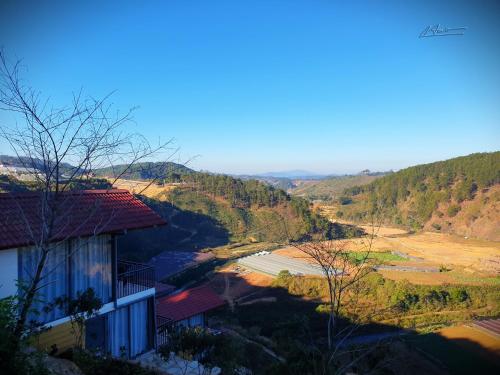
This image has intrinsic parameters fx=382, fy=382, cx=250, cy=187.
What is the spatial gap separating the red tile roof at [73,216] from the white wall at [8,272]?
30 centimetres

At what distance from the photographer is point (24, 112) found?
15.8ft

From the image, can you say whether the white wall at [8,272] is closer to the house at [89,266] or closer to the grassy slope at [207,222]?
the house at [89,266]

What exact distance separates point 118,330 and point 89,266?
5.88ft

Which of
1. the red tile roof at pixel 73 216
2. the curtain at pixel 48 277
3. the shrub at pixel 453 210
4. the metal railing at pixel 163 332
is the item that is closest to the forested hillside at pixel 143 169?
the red tile roof at pixel 73 216

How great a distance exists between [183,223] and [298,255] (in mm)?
17215

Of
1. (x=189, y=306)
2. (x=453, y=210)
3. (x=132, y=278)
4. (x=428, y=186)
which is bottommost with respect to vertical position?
(x=453, y=210)

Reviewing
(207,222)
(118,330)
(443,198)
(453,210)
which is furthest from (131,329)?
(443,198)

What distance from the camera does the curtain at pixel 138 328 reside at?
8.62 m

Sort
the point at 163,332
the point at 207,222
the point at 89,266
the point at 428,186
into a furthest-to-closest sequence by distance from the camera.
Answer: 1. the point at 428,186
2. the point at 207,222
3. the point at 163,332
4. the point at 89,266

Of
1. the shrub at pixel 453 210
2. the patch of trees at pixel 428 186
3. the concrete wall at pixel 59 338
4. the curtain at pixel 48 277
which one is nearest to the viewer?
the curtain at pixel 48 277

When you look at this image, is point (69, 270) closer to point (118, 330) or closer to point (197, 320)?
point (118, 330)

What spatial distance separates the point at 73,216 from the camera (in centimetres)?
691

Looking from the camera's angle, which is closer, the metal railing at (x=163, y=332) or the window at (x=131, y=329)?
the window at (x=131, y=329)

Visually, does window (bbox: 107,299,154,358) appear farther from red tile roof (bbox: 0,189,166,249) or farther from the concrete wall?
red tile roof (bbox: 0,189,166,249)
